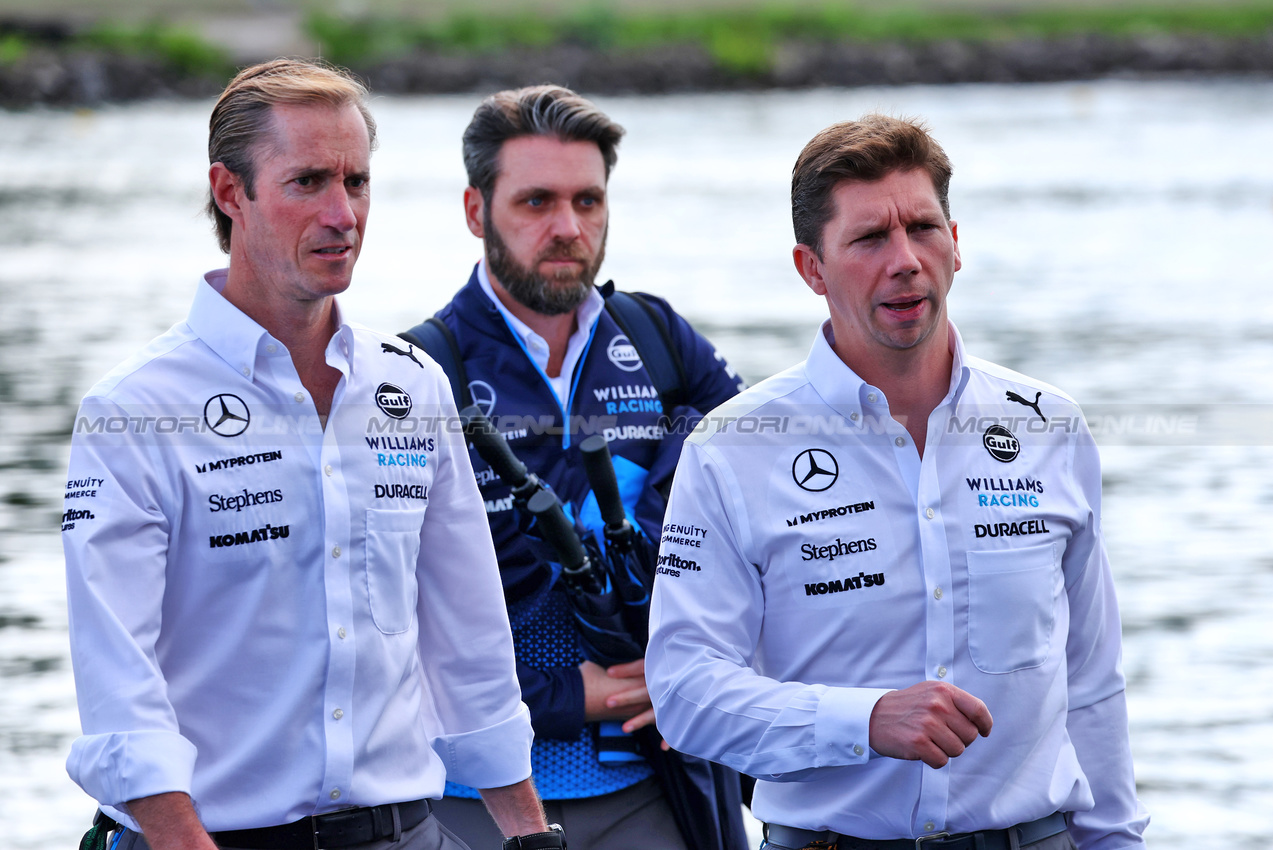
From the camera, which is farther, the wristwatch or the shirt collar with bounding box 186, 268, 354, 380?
the wristwatch

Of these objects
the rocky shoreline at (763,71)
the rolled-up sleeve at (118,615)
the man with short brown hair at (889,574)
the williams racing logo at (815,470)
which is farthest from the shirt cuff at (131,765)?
the rocky shoreline at (763,71)

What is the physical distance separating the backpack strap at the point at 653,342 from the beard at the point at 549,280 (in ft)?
0.47

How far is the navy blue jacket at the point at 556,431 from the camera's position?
3973 millimetres

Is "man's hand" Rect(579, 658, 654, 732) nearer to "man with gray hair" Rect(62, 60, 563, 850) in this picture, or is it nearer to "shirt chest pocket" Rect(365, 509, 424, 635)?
"man with gray hair" Rect(62, 60, 563, 850)

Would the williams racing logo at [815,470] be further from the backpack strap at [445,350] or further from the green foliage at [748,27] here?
the green foliage at [748,27]

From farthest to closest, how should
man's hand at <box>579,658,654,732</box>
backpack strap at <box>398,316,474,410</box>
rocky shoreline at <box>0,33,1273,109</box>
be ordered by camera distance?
1. rocky shoreline at <box>0,33,1273,109</box>
2. backpack strap at <box>398,316,474,410</box>
3. man's hand at <box>579,658,654,732</box>

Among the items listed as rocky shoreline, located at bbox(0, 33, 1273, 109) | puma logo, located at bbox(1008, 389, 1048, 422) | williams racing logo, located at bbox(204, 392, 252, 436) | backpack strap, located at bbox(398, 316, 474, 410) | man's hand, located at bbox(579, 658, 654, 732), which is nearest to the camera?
williams racing logo, located at bbox(204, 392, 252, 436)

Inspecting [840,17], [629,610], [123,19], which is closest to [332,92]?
[629,610]

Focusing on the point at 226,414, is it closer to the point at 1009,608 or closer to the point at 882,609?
the point at 882,609

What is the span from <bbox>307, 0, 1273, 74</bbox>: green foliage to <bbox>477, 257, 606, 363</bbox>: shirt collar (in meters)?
74.1

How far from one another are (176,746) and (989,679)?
1548mm

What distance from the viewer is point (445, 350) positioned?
4113 millimetres

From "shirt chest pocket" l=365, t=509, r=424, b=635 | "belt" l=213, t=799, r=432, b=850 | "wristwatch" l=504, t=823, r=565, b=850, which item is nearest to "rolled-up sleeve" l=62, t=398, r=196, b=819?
"belt" l=213, t=799, r=432, b=850

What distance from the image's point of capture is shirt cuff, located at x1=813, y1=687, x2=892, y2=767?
2816mm
